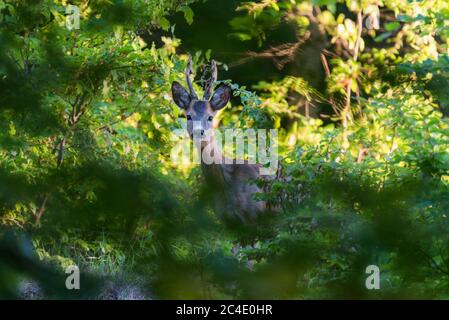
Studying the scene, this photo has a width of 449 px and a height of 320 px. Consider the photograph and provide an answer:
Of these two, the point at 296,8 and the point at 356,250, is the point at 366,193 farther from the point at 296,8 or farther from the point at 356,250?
the point at 296,8

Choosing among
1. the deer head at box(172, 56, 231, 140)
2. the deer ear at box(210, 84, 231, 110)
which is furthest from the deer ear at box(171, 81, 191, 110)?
the deer ear at box(210, 84, 231, 110)

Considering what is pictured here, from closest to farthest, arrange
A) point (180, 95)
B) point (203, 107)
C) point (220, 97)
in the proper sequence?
point (180, 95) → point (220, 97) → point (203, 107)

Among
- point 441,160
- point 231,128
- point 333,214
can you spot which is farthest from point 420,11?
point 333,214

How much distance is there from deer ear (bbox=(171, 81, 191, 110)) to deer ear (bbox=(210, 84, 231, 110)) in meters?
0.26

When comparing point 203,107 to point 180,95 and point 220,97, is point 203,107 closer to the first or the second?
point 220,97

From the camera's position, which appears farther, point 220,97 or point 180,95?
point 220,97

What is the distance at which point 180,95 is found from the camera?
19.9 feet

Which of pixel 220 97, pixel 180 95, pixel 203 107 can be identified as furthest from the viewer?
pixel 203 107

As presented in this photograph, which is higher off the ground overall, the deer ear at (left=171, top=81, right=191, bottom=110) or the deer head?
the deer head

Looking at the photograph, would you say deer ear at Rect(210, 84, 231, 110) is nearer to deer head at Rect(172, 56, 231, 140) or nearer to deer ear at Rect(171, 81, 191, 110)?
deer head at Rect(172, 56, 231, 140)

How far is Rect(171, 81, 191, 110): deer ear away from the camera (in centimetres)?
580

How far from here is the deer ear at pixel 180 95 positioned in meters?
5.80

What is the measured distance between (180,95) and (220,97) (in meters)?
0.51

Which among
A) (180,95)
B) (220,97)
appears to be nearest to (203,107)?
(220,97)
